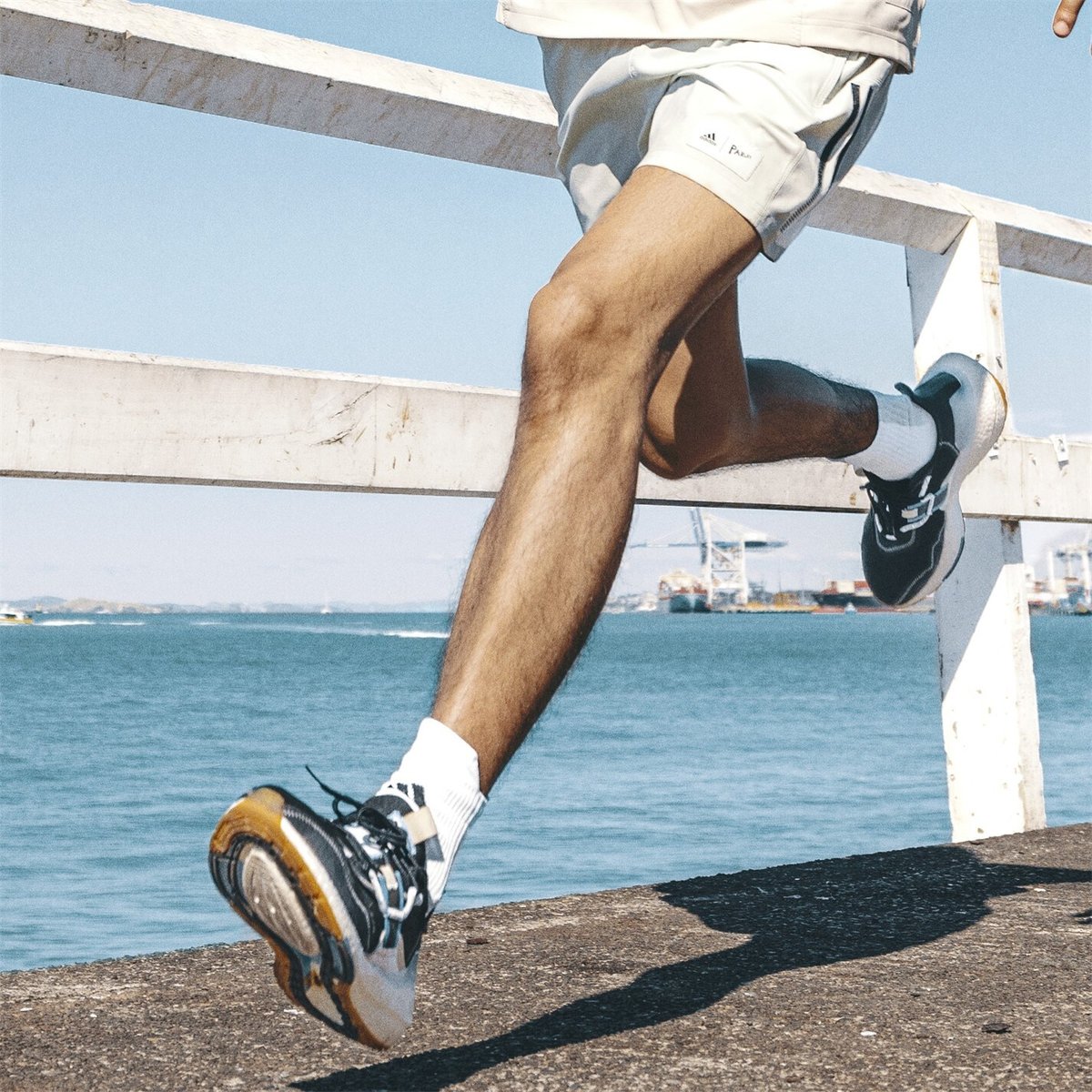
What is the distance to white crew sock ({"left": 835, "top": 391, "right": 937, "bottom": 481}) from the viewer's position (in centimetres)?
180

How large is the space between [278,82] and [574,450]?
95 centimetres

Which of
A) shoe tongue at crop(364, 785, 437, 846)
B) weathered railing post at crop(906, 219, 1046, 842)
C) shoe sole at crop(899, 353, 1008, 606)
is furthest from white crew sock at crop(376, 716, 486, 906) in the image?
weathered railing post at crop(906, 219, 1046, 842)

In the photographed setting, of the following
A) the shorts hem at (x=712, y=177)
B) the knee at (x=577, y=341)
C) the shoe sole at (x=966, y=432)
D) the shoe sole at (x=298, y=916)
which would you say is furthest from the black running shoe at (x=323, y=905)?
the shoe sole at (x=966, y=432)

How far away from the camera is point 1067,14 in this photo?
138 centimetres

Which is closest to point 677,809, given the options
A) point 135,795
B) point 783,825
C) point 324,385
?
point 783,825

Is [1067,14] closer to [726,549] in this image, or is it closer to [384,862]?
[384,862]

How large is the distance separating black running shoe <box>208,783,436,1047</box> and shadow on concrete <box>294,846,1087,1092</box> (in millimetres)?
126

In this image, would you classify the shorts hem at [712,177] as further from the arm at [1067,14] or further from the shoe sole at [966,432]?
the shoe sole at [966,432]

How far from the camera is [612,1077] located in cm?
96

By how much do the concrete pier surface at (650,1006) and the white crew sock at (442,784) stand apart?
17 centimetres

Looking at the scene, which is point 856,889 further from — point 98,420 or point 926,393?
point 98,420

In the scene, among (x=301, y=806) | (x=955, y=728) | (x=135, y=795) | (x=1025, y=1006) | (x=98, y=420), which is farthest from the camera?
(x=135, y=795)

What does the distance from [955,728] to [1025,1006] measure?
3.98ft

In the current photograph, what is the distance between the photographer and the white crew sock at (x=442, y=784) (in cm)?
93
